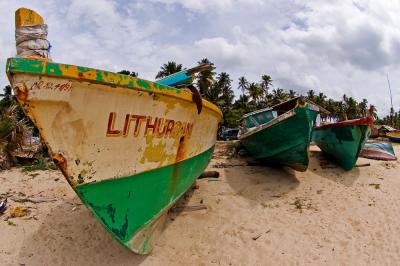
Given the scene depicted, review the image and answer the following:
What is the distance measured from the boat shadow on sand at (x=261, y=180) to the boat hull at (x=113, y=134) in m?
2.95

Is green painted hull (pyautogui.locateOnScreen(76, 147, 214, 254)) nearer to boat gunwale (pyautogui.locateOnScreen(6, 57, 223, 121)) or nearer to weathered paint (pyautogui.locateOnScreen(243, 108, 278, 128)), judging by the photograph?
boat gunwale (pyautogui.locateOnScreen(6, 57, 223, 121))

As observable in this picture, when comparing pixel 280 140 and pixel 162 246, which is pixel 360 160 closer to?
pixel 280 140

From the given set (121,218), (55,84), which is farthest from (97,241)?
(55,84)

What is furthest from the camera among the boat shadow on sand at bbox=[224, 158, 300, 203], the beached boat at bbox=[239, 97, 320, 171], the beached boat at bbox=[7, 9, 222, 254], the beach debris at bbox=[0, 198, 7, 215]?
the boat shadow on sand at bbox=[224, 158, 300, 203]

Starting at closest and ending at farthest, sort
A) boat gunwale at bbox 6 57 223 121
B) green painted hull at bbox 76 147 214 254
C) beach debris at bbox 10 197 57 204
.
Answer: boat gunwale at bbox 6 57 223 121 < green painted hull at bbox 76 147 214 254 < beach debris at bbox 10 197 57 204

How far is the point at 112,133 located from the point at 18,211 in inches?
148

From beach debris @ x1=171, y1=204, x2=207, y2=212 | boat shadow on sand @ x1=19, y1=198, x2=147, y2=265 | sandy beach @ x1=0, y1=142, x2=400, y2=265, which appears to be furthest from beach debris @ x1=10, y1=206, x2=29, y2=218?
beach debris @ x1=171, y1=204, x2=207, y2=212

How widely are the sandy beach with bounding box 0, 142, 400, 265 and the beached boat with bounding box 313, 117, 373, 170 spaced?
2.07 ft

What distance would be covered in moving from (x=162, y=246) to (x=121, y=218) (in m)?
1.50

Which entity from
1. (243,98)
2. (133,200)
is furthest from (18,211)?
(243,98)

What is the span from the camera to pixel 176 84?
5016 mm

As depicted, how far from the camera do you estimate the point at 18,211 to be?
242 inches

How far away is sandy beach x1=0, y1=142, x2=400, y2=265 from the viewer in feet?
16.1

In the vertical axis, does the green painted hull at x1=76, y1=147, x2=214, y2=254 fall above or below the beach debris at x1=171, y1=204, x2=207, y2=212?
above
